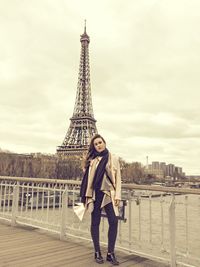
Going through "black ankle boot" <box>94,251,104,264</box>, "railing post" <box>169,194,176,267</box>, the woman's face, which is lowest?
"black ankle boot" <box>94,251,104,264</box>

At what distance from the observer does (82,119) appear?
58156mm

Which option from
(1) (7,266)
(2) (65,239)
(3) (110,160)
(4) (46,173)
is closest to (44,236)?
(2) (65,239)

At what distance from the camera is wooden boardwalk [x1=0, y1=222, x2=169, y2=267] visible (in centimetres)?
423

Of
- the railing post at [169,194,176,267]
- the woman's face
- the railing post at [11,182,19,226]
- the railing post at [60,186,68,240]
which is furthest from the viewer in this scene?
the railing post at [11,182,19,226]

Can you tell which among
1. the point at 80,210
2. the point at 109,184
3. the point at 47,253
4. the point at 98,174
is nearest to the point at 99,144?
the point at 98,174

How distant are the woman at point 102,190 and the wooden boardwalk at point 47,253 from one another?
12.9 inches

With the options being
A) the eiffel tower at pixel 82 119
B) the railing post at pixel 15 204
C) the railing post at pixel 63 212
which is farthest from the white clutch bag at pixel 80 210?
the eiffel tower at pixel 82 119

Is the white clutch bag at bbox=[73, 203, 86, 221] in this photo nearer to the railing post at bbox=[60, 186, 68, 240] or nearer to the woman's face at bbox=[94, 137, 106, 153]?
the woman's face at bbox=[94, 137, 106, 153]

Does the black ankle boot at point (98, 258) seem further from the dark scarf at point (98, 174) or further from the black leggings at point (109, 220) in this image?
the dark scarf at point (98, 174)

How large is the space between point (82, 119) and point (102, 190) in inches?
2133

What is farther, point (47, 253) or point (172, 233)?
point (47, 253)

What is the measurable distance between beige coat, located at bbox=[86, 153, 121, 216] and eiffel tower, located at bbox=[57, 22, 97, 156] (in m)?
50.1

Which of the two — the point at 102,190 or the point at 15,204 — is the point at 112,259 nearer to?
the point at 102,190

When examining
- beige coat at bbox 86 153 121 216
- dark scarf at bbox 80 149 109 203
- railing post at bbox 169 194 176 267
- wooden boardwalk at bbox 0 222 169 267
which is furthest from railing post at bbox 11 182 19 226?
railing post at bbox 169 194 176 267
